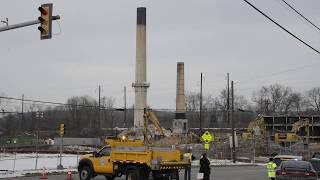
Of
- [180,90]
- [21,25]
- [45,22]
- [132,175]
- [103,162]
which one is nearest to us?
[45,22]

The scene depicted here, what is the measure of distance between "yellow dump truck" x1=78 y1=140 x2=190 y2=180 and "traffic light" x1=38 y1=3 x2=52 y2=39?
8343mm

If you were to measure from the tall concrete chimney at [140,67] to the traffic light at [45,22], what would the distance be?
62.9m

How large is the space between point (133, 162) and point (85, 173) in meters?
3.58

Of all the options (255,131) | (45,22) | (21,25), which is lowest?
(255,131)

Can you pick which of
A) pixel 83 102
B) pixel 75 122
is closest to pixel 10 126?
pixel 75 122

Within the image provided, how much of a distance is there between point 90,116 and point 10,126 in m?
22.4

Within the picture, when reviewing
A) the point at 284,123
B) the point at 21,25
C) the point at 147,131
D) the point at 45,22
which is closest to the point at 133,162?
the point at 21,25

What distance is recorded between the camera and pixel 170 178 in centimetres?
2516

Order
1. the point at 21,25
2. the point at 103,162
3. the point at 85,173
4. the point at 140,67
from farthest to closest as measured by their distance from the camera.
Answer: the point at 140,67 < the point at 85,173 < the point at 103,162 < the point at 21,25

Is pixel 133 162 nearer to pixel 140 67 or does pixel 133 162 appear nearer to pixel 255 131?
pixel 140 67

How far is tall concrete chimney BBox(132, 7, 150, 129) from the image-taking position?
267 ft

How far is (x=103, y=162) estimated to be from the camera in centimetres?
2619

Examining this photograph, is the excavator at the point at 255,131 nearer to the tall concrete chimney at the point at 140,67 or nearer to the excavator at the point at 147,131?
the tall concrete chimney at the point at 140,67

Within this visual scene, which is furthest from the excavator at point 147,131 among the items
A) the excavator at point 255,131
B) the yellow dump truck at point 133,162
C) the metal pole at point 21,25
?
the excavator at point 255,131
